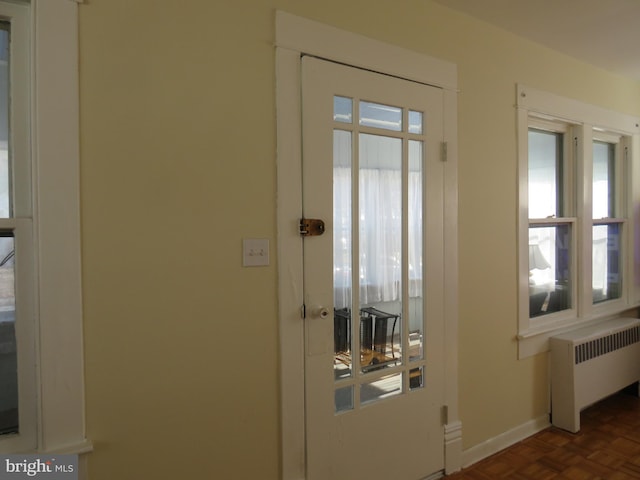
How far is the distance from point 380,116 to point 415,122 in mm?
234

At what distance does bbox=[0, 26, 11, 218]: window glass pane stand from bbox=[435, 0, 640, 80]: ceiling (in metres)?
1.96

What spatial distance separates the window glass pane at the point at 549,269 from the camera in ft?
9.30

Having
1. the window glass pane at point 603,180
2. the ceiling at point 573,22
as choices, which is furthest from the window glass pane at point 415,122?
the window glass pane at point 603,180

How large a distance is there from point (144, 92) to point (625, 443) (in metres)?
3.29

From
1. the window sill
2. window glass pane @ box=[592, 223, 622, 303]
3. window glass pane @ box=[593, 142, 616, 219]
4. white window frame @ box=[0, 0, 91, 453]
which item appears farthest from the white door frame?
window glass pane @ box=[592, 223, 622, 303]

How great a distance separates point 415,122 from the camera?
6.82 ft

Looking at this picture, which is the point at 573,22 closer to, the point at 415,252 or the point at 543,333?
the point at 415,252

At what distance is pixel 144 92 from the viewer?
141 centimetres

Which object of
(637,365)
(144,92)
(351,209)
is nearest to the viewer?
(144,92)

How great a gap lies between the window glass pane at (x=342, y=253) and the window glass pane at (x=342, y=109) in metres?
0.06

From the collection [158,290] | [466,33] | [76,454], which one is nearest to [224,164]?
[158,290]

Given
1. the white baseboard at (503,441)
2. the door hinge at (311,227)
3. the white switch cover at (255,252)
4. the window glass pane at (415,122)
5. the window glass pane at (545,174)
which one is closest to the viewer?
the white switch cover at (255,252)

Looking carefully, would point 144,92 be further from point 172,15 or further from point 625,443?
point 625,443

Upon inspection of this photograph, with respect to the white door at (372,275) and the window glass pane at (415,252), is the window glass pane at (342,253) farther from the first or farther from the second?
the window glass pane at (415,252)
